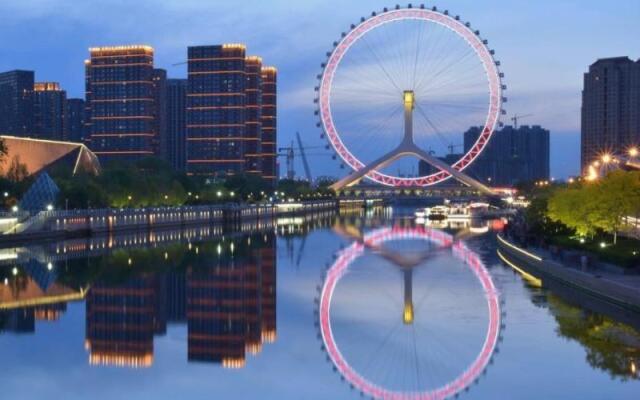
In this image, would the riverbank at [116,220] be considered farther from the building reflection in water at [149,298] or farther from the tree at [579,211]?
the tree at [579,211]

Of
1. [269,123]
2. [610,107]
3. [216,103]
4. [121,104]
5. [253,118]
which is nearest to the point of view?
[610,107]

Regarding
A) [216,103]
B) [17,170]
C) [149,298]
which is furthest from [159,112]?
[149,298]

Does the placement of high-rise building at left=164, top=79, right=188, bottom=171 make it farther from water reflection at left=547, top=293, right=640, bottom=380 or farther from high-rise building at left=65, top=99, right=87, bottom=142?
water reflection at left=547, top=293, right=640, bottom=380

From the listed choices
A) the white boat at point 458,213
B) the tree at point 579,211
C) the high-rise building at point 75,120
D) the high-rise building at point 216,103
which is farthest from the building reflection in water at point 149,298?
the high-rise building at point 75,120

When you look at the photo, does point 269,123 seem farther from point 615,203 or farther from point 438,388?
point 438,388

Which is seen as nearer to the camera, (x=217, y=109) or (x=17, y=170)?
(x=17, y=170)

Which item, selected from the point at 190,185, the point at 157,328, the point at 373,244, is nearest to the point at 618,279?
the point at 157,328

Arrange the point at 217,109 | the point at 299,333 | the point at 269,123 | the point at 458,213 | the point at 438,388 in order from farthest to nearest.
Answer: the point at 269,123, the point at 217,109, the point at 458,213, the point at 299,333, the point at 438,388
